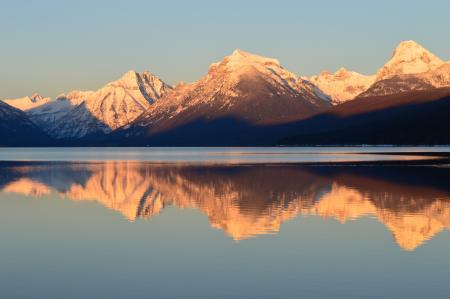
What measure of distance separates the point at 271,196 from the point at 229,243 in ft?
85.2

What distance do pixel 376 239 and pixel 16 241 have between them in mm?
19279

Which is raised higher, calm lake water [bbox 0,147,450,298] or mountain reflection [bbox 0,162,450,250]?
mountain reflection [bbox 0,162,450,250]

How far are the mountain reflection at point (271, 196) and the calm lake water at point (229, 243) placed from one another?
161 millimetres

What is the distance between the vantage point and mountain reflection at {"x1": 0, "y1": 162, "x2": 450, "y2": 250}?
47125mm

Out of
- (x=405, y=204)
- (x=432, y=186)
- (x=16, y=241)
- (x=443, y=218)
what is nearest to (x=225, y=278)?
(x=16, y=241)

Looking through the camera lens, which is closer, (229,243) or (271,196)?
(229,243)

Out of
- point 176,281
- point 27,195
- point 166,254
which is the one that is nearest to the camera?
point 176,281

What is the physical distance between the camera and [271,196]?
64.9 metres

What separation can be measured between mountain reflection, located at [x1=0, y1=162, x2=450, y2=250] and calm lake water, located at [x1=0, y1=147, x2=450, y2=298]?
161 millimetres

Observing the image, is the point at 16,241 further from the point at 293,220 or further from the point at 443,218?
the point at 443,218

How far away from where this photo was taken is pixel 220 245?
38688 millimetres

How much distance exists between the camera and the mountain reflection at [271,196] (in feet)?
155

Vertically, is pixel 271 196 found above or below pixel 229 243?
above

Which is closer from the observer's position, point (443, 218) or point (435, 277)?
point (435, 277)
